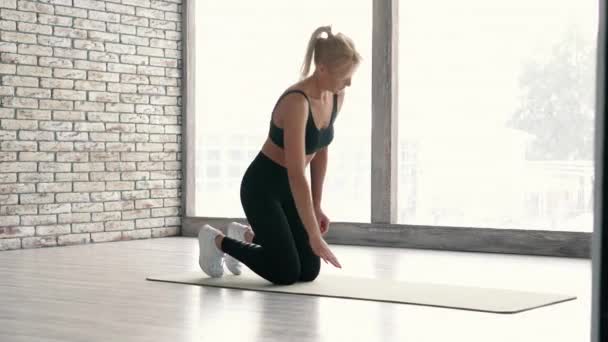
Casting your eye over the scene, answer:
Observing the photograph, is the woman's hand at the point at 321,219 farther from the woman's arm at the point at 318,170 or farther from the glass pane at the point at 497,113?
the glass pane at the point at 497,113

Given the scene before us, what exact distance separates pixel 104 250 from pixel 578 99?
2867 mm

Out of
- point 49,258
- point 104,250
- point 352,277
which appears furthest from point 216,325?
point 104,250

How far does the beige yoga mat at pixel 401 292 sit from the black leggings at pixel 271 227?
0.26 feet

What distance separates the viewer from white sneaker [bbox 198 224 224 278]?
382 cm

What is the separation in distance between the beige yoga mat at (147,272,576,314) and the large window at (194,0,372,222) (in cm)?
199

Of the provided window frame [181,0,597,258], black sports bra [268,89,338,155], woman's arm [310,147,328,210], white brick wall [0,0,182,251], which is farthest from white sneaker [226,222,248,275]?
white brick wall [0,0,182,251]

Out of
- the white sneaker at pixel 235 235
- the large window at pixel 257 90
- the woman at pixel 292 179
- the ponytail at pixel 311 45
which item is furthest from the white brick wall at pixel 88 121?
the ponytail at pixel 311 45

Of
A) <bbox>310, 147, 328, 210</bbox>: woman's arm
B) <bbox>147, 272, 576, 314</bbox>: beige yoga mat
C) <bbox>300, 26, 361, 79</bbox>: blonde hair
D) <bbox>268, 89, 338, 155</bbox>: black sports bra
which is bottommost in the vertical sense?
<bbox>147, 272, 576, 314</bbox>: beige yoga mat

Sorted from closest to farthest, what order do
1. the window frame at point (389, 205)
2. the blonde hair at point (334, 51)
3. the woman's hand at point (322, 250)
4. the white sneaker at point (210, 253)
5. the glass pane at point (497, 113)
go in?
the woman's hand at point (322, 250) → the blonde hair at point (334, 51) → the white sneaker at point (210, 253) → the glass pane at point (497, 113) → the window frame at point (389, 205)

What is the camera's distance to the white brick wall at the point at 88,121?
5664 mm

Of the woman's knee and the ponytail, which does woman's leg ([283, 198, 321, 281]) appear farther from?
the ponytail

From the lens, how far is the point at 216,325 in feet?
8.99

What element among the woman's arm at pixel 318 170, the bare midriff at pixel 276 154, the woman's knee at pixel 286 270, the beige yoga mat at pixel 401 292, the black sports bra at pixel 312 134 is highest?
the black sports bra at pixel 312 134

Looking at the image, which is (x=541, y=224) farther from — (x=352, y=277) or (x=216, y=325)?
(x=216, y=325)
